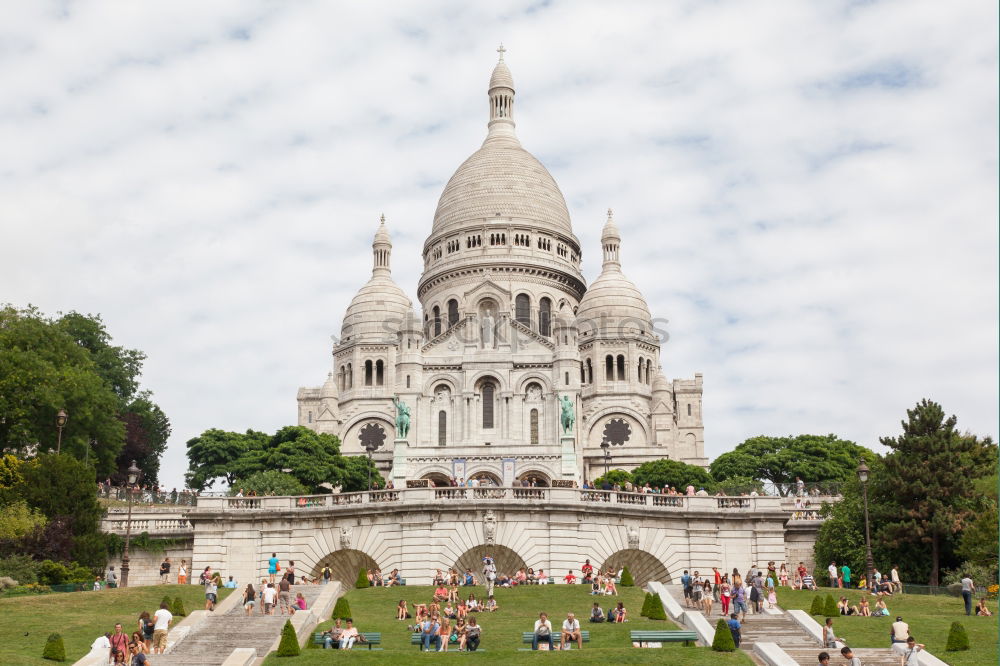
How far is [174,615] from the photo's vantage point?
36500mm

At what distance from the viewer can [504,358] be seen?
323 ft

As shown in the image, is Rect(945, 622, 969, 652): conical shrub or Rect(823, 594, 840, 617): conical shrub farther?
Rect(823, 594, 840, 617): conical shrub

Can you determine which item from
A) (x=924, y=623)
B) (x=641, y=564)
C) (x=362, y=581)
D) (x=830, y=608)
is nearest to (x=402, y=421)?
(x=641, y=564)

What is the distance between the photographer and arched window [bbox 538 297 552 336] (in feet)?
361

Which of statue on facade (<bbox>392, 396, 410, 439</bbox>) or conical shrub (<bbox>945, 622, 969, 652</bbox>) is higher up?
statue on facade (<bbox>392, 396, 410, 439</bbox>)

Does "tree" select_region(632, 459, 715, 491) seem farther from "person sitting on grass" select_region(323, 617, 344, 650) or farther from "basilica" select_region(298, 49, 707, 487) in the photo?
"person sitting on grass" select_region(323, 617, 344, 650)

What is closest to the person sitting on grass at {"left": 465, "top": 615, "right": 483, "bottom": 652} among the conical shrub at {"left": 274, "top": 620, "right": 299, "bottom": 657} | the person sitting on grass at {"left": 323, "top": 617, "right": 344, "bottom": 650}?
the person sitting on grass at {"left": 323, "top": 617, "right": 344, "bottom": 650}

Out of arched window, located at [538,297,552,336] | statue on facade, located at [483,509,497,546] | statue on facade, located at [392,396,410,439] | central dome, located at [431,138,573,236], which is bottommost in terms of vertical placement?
statue on facade, located at [483,509,497,546]

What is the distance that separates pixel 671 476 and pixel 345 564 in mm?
39688

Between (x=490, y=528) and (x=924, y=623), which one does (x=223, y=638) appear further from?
(x=924, y=623)

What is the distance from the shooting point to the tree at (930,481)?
46.8 m

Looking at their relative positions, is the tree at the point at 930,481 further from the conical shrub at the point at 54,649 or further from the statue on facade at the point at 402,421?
the statue on facade at the point at 402,421

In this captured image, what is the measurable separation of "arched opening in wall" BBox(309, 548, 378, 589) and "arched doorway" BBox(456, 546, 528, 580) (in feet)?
10.6

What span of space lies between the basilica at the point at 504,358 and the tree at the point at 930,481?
122ft
